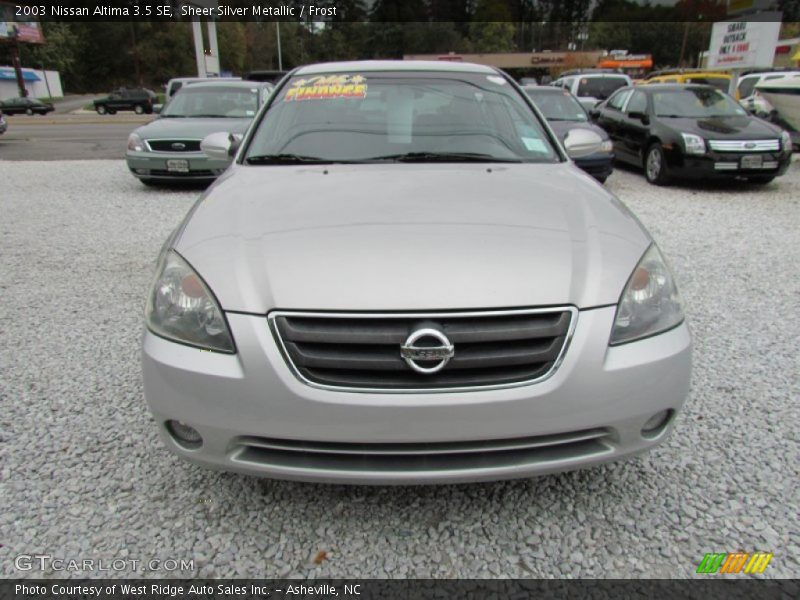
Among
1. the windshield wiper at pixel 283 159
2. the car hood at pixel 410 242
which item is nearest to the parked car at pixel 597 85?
the windshield wiper at pixel 283 159

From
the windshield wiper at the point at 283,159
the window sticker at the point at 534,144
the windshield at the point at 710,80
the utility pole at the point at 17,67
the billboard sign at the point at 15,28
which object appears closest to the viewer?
the windshield wiper at the point at 283,159

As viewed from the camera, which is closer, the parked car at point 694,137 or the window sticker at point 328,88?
the window sticker at point 328,88

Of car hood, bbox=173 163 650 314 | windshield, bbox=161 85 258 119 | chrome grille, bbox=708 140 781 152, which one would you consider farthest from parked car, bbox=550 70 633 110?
car hood, bbox=173 163 650 314

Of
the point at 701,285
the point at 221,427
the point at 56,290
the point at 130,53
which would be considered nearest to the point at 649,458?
the point at 221,427

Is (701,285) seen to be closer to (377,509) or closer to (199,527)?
(377,509)

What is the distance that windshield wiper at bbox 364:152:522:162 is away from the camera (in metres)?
2.70

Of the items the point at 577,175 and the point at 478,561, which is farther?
the point at 577,175

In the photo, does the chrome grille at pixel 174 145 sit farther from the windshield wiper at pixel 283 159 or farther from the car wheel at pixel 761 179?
the car wheel at pixel 761 179

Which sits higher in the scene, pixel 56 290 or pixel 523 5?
pixel 523 5

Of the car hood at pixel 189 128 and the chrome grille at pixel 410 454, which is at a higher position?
the car hood at pixel 189 128

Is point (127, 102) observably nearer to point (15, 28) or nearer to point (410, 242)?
point (15, 28)

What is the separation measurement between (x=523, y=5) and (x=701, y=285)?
323 ft

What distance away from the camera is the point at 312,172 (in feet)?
8.33

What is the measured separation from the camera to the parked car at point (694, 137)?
764 centimetres
